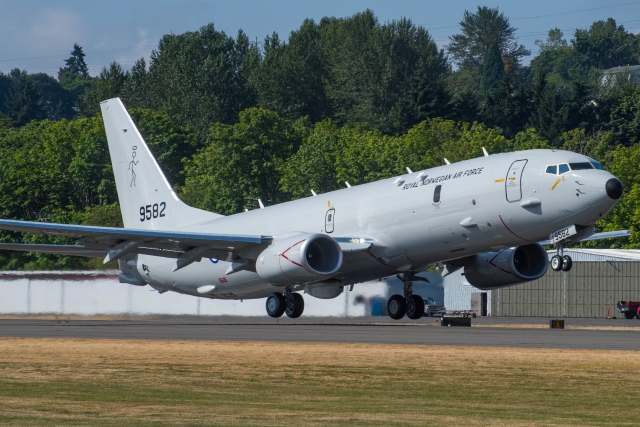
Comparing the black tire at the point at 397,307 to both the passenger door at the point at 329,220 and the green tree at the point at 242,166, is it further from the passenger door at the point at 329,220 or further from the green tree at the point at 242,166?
the green tree at the point at 242,166

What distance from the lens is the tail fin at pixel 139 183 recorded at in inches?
1837

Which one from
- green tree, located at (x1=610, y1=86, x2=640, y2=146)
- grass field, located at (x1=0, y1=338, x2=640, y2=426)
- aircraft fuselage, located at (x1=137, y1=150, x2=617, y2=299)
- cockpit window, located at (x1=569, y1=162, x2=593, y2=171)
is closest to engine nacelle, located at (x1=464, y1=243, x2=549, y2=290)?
aircraft fuselage, located at (x1=137, y1=150, x2=617, y2=299)

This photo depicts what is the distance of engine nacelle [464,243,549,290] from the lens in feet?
128

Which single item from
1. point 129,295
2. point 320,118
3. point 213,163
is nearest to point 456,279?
point 129,295

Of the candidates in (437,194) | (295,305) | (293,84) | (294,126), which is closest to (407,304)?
(295,305)

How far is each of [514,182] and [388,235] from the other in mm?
5015

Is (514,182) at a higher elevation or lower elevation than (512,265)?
higher

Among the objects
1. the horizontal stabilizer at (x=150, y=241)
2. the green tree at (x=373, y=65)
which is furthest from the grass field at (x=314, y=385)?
the green tree at (x=373, y=65)

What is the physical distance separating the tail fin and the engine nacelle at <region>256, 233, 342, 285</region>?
957cm

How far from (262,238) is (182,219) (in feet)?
28.8

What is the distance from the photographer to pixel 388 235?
119ft

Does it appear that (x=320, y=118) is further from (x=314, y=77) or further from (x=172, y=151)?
(x=172, y=151)

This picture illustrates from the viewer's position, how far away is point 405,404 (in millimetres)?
18203

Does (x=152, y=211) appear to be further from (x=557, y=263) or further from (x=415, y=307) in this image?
(x=557, y=263)
